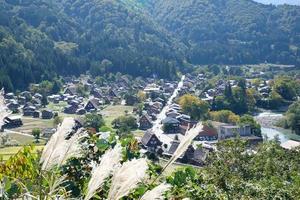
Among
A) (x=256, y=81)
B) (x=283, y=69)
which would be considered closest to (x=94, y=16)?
(x=283, y=69)

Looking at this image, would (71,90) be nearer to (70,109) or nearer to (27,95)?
(27,95)

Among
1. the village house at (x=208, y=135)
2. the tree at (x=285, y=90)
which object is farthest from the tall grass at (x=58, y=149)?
the tree at (x=285, y=90)

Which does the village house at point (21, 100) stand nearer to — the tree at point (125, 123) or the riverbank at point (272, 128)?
the tree at point (125, 123)

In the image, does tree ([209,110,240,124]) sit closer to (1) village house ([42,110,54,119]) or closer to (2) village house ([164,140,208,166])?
(1) village house ([42,110,54,119])

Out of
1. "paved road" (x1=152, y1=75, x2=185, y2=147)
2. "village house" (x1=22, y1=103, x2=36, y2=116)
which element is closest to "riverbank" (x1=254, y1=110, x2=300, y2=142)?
"paved road" (x1=152, y1=75, x2=185, y2=147)

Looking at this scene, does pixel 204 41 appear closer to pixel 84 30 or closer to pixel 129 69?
pixel 84 30

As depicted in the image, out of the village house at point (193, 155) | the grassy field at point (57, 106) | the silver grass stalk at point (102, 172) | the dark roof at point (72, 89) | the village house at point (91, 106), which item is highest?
the silver grass stalk at point (102, 172)

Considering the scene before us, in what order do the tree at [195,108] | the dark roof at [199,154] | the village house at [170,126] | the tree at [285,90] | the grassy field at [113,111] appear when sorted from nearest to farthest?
the dark roof at [199,154] < the village house at [170,126] < the grassy field at [113,111] < the tree at [195,108] < the tree at [285,90]
